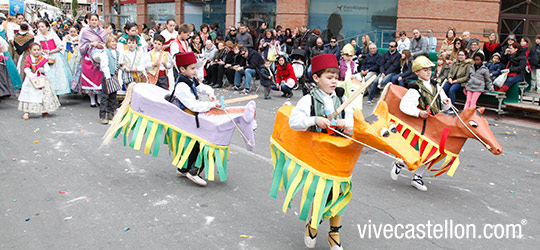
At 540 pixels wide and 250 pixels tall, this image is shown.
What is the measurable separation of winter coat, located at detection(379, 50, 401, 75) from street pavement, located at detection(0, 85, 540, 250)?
5.39 metres

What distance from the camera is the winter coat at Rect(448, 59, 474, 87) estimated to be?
1141cm

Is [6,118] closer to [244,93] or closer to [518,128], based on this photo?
[244,93]

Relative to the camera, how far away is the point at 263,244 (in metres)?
4.30

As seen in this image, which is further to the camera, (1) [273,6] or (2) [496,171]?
(1) [273,6]

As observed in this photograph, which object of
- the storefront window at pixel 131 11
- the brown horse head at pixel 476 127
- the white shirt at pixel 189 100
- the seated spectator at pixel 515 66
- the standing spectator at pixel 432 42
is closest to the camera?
the brown horse head at pixel 476 127

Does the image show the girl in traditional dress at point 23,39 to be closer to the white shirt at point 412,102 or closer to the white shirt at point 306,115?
the white shirt at point 412,102

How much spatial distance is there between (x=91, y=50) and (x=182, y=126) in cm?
565

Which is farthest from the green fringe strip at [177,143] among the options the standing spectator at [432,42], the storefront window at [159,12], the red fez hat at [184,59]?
the storefront window at [159,12]

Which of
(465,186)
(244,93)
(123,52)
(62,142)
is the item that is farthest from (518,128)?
(62,142)

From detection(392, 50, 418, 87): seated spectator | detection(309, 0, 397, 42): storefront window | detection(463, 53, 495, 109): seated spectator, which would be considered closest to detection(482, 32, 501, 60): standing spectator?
detection(463, 53, 495, 109): seated spectator

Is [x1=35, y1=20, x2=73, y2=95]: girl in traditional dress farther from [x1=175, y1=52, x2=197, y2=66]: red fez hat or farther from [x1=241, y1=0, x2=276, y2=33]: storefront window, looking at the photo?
[x1=241, y1=0, x2=276, y2=33]: storefront window

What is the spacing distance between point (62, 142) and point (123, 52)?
8.48 feet

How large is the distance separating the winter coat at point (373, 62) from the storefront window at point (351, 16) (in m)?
4.79

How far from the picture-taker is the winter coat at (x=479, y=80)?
1128 cm
